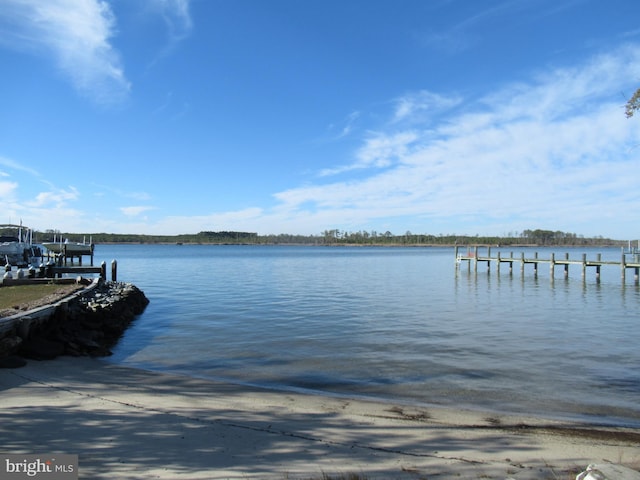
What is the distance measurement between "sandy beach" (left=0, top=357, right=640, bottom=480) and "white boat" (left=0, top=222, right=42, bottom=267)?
105 ft

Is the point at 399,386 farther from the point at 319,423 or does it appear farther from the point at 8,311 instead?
the point at 8,311

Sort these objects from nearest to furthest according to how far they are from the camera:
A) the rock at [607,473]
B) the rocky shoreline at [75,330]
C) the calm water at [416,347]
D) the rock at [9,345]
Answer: the rock at [607,473] < the calm water at [416,347] < the rock at [9,345] < the rocky shoreline at [75,330]

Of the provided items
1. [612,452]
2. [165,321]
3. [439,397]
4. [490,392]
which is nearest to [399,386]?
[439,397]

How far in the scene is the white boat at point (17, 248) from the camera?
3877cm

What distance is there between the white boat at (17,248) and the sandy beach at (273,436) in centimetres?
3190

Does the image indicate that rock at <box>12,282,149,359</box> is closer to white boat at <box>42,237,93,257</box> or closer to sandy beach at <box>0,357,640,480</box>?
sandy beach at <box>0,357,640,480</box>

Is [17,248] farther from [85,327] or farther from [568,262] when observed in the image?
[568,262]

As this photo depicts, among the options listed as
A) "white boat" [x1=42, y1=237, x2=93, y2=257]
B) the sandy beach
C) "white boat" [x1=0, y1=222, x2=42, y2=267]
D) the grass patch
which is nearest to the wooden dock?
the sandy beach

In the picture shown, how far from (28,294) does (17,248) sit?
25.7 m

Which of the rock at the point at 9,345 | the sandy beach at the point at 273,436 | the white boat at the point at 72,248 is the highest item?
the white boat at the point at 72,248

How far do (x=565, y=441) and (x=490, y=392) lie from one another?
2.97 meters

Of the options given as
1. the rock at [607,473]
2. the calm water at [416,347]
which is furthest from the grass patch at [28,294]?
the rock at [607,473]

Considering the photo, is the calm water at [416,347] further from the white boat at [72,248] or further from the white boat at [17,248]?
the white boat at [72,248]

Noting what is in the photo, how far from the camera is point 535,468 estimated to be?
5.73 metres
